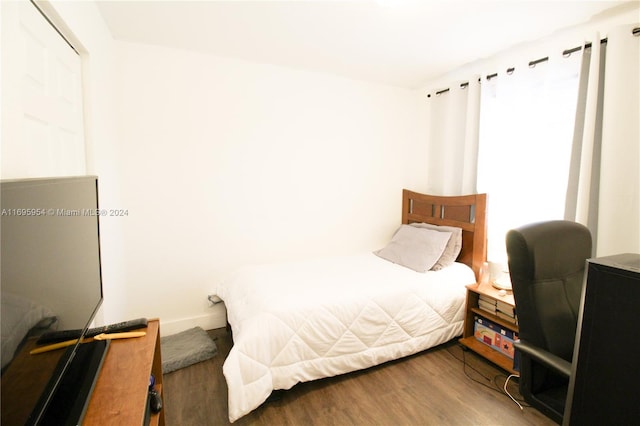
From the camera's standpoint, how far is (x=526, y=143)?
7.67 ft

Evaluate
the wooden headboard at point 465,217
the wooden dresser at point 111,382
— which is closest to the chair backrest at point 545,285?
the wooden headboard at point 465,217

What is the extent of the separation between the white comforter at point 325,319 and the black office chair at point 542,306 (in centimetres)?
93

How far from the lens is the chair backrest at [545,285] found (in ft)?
4.17

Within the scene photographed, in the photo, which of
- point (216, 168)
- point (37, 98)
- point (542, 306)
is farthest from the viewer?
point (216, 168)

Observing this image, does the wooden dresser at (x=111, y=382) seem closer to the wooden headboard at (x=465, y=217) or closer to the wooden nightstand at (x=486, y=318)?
the wooden nightstand at (x=486, y=318)

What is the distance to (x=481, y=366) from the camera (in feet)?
7.30

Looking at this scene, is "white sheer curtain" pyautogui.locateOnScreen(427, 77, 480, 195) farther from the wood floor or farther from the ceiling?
the wood floor

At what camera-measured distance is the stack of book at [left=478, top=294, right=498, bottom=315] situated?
7.39 ft

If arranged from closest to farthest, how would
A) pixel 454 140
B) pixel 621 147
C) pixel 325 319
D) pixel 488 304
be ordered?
pixel 621 147
pixel 325 319
pixel 488 304
pixel 454 140

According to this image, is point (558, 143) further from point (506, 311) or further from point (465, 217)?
point (506, 311)

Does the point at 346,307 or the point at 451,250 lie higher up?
the point at 451,250

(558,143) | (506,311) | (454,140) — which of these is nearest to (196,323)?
(506,311)

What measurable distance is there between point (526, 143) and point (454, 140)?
739 millimetres

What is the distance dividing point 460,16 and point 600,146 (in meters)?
1.28
